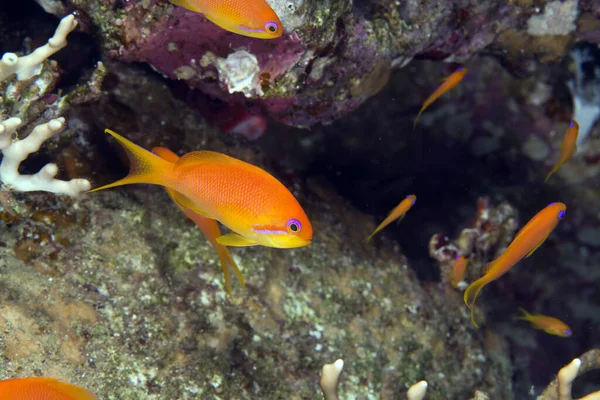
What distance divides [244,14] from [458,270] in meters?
3.17

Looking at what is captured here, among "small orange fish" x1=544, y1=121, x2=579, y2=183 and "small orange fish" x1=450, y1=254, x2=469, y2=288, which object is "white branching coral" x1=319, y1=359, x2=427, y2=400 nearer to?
"small orange fish" x1=450, y1=254, x2=469, y2=288

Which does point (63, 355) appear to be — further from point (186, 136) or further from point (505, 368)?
point (505, 368)

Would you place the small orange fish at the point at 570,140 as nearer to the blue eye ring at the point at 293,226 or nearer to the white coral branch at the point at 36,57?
the blue eye ring at the point at 293,226

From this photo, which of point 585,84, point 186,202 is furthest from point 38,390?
point 585,84

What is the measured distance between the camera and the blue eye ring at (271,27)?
2420 mm

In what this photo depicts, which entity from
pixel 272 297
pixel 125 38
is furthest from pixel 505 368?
pixel 125 38

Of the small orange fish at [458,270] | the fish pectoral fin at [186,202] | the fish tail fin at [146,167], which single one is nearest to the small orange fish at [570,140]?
the small orange fish at [458,270]

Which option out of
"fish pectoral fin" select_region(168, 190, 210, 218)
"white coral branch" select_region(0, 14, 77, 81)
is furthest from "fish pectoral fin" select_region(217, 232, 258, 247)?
"white coral branch" select_region(0, 14, 77, 81)

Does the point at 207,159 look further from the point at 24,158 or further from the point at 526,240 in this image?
the point at 526,240

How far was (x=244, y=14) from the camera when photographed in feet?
7.87

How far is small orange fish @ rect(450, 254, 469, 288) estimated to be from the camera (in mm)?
4387

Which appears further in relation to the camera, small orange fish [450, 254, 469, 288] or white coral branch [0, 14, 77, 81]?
small orange fish [450, 254, 469, 288]

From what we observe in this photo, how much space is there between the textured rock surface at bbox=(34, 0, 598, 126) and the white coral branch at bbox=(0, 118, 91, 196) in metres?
0.95

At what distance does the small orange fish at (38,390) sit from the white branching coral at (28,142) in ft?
4.33
